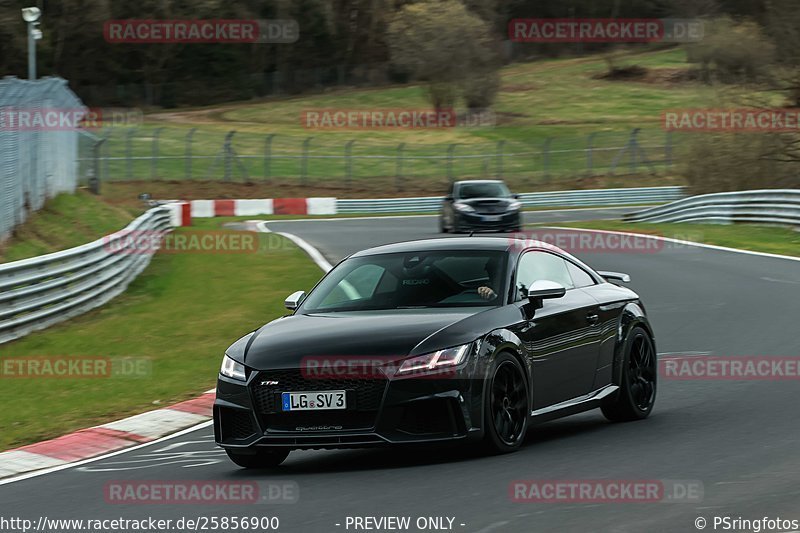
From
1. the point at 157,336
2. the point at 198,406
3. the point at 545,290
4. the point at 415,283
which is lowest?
the point at 157,336

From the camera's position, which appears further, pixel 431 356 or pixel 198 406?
pixel 198 406

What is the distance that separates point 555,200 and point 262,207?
1234 centimetres

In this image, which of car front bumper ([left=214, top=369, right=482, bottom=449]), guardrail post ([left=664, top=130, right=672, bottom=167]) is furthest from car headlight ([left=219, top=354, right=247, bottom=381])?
guardrail post ([left=664, top=130, right=672, bottom=167])

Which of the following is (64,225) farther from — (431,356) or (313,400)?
(431,356)

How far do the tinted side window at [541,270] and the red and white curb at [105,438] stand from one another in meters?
3.17

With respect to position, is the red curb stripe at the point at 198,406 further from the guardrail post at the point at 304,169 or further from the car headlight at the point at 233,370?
the guardrail post at the point at 304,169

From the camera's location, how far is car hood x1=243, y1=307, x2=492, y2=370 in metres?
8.59

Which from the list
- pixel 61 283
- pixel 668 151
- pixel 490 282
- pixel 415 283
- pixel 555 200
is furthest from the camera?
pixel 668 151

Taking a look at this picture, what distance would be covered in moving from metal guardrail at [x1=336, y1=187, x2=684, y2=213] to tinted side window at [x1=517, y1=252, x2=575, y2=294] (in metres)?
44.4

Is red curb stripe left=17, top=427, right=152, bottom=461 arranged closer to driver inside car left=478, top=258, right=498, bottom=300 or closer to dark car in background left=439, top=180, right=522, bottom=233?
driver inside car left=478, top=258, right=498, bottom=300

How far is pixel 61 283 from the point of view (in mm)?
19094

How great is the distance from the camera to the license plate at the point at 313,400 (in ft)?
27.9

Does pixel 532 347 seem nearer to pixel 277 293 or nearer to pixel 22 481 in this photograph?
pixel 22 481

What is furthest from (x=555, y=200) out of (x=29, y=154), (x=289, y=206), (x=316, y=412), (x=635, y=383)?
(x=316, y=412)
